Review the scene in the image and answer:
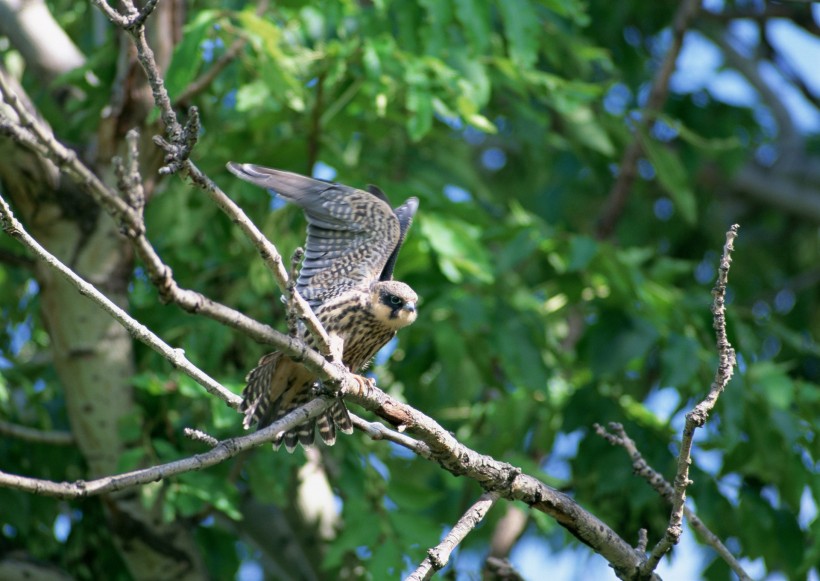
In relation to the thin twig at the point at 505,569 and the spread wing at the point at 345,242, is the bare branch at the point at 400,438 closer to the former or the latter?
the thin twig at the point at 505,569

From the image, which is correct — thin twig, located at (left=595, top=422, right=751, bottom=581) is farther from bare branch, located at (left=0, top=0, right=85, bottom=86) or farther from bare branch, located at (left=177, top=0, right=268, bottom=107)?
bare branch, located at (left=0, top=0, right=85, bottom=86)

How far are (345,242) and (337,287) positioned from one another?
0.79 feet

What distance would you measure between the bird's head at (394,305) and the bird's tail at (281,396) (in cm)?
A: 38

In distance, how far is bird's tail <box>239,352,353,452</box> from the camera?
4262 mm

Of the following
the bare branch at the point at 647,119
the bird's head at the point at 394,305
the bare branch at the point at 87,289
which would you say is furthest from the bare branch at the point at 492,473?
the bare branch at the point at 647,119

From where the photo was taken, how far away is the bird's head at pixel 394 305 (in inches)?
174

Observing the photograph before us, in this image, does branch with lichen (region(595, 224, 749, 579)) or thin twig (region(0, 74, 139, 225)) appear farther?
branch with lichen (region(595, 224, 749, 579))

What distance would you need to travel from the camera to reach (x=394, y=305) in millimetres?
4438

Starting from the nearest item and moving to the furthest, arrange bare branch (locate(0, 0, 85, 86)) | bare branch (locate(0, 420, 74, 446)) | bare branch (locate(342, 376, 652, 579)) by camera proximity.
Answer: bare branch (locate(342, 376, 652, 579))
bare branch (locate(0, 420, 74, 446))
bare branch (locate(0, 0, 85, 86))

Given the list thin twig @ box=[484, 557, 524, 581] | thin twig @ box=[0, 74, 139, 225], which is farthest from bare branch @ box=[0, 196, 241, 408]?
thin twig @ box=[484, 557, 524, 581]

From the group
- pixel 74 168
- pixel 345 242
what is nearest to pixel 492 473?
pixel 74 168

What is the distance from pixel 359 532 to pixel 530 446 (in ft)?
7.09

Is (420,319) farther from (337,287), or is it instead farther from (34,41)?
(34,41)

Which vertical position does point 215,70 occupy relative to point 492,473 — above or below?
above
